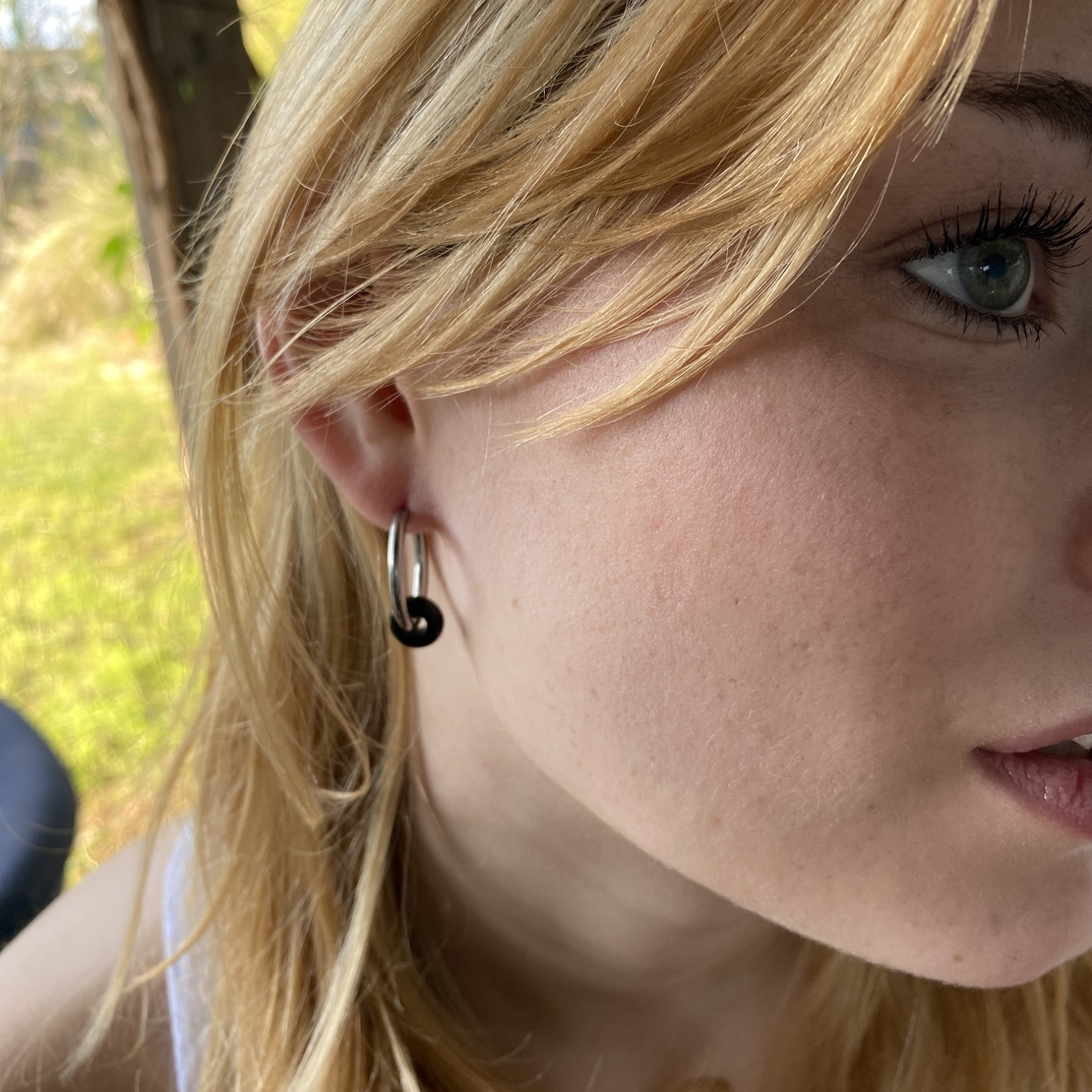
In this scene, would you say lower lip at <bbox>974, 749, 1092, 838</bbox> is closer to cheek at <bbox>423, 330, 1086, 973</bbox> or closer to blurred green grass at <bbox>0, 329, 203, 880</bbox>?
cheek at <bbox>423, 330, 1086, 973</bbox>

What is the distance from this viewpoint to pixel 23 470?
4.07m

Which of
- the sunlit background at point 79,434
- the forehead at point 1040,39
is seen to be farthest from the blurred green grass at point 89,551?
the forehead at point 1040,39

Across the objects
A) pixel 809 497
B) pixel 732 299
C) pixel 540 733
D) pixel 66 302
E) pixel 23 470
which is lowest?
pixel 540 733

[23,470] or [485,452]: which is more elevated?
[23,470]

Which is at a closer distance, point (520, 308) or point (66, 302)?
point (520, 308)

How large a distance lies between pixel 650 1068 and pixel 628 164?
2.95 ft

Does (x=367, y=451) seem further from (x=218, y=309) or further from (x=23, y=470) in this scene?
(x=23, y=470)

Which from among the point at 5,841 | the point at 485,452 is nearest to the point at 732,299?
the point at 485,452

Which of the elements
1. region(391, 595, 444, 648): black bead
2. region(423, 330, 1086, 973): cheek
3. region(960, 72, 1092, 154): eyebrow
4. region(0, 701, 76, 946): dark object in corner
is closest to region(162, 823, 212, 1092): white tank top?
region(0, 701, 76, 946): dark object in corner

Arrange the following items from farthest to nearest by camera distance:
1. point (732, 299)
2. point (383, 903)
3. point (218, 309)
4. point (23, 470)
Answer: point (23, 470) < point (383, 903) < point (218, 309) < point (732, 299)

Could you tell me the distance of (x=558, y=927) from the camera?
1054mm

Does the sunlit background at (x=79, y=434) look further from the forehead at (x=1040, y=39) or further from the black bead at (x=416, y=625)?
the forehead at (x=1040, y=39)

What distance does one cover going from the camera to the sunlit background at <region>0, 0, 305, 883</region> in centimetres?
274

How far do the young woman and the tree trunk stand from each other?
0.84 metres
